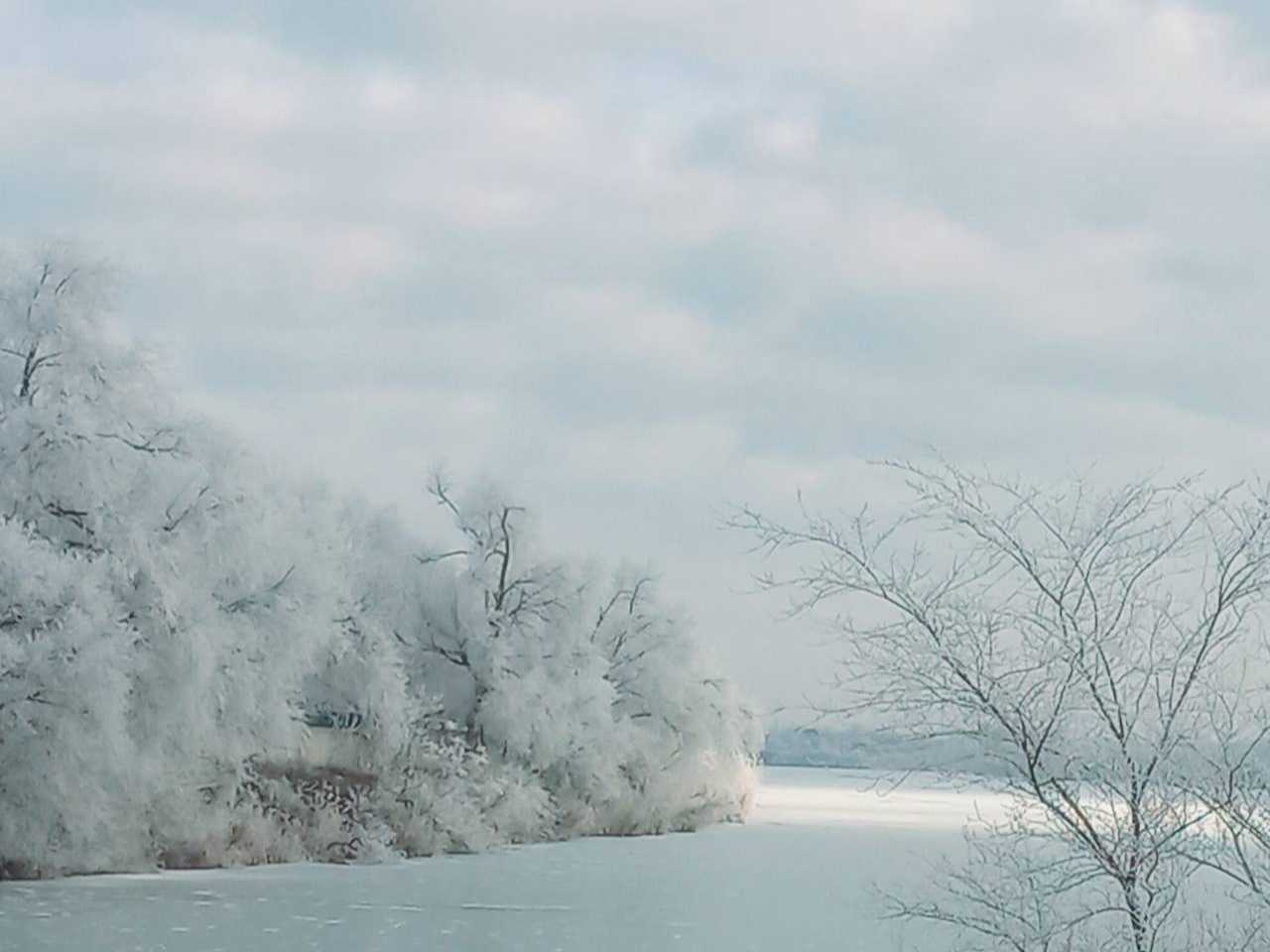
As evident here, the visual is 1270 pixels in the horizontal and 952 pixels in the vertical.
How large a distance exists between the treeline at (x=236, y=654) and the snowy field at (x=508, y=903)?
1160 mm

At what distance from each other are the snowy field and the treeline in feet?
3.81

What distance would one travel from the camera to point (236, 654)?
25.1 m

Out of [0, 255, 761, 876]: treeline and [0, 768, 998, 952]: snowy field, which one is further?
[0, 255, 761, 876]: treeline

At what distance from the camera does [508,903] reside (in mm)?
21375

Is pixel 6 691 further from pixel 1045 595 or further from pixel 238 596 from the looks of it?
pixel 1045 595

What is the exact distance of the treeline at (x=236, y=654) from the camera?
22000 mm

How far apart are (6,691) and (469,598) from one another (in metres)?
15.8

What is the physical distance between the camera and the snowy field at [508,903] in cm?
1695

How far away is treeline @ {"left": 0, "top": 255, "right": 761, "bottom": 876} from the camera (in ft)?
72.2

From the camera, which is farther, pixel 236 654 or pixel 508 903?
pixel 236 654

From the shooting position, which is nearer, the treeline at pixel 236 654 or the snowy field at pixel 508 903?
the snowy field at pixel 508 903

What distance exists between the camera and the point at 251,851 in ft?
90.2

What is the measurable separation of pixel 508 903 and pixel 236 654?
6092 millimetres

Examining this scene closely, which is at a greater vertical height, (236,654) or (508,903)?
(236,654)
